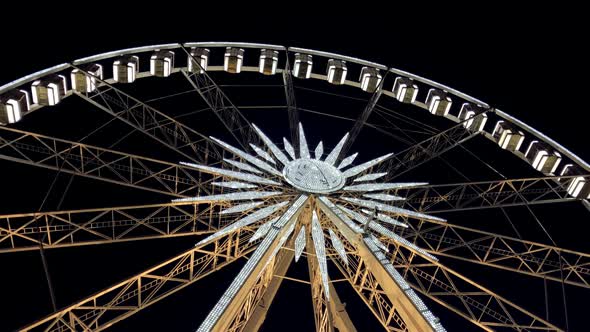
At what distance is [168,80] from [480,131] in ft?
51.1

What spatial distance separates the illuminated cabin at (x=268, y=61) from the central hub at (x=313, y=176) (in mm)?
5202

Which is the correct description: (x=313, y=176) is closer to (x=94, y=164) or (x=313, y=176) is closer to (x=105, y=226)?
(x=105, y=226)

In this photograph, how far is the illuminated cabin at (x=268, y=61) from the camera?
23641mm

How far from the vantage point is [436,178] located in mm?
33219

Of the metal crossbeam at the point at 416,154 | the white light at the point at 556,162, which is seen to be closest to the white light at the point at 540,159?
the white light at the point at 556,162

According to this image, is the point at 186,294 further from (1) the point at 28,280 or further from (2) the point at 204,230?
(2) the point at 204,230

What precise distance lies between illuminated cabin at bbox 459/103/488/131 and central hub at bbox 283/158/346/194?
19.1 feet

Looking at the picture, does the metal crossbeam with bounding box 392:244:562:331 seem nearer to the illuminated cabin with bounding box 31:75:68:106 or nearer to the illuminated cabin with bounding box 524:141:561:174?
the illuminated cabin with bounding box 524:141:561:174

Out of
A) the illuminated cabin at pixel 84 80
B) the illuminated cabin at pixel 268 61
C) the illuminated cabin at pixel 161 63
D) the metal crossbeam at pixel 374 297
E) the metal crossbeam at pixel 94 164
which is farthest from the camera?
the illuminated cabin at pixel 268 61

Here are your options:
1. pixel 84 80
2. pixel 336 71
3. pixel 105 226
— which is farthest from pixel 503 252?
pixel 84 80

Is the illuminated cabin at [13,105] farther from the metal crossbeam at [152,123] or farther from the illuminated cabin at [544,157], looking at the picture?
the illuminated cabin at [544,157]

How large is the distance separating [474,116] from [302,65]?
21.2ft

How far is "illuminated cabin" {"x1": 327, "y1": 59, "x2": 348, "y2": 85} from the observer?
24.1 m

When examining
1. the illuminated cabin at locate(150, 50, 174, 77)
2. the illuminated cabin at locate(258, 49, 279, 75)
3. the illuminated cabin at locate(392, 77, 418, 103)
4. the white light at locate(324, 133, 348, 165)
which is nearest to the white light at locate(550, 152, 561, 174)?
the illuminated cabin at locate(392, 77, 418, 103)
